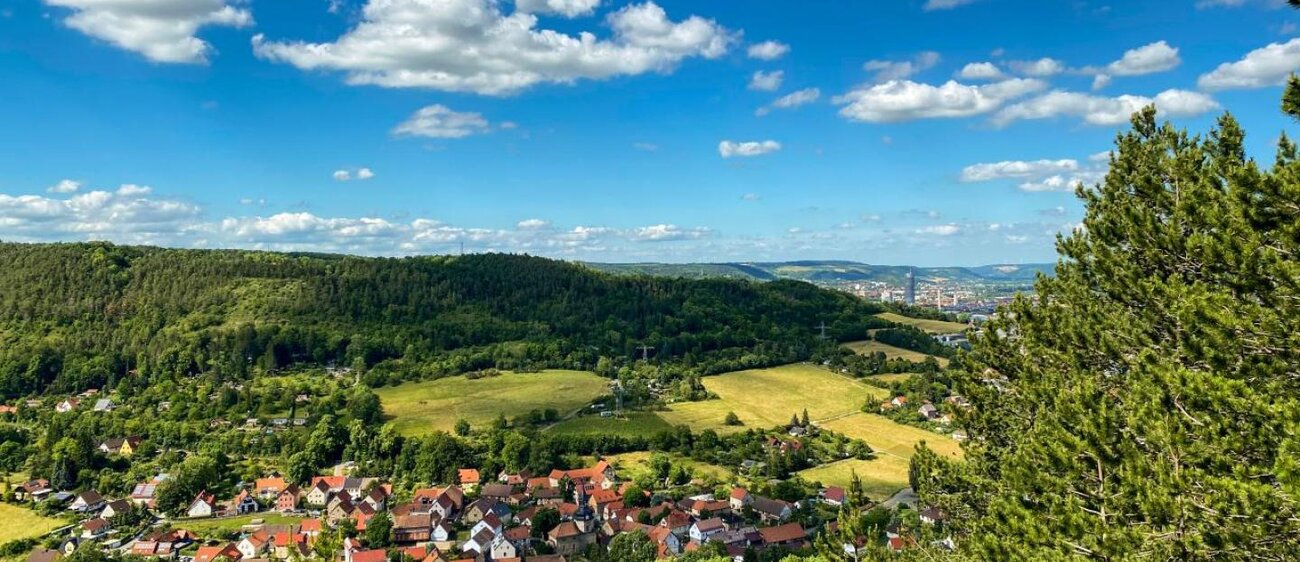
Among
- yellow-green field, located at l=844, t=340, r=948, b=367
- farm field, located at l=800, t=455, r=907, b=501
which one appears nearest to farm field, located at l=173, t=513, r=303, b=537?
farm field, located at l=800, t=455, r=907, b=501

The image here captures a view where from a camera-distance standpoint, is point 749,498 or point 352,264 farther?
point 352,264

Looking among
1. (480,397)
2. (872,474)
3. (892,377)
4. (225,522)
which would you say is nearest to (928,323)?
(892,377)

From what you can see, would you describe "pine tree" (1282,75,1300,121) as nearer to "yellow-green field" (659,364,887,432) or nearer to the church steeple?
the church steeple

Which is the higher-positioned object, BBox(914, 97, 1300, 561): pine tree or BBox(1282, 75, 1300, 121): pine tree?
BBox(1282, 75, 1300, 121): pine tree

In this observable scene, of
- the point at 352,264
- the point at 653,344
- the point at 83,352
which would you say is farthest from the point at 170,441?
the point at 352,264

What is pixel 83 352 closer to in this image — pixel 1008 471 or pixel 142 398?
pixel 142 398

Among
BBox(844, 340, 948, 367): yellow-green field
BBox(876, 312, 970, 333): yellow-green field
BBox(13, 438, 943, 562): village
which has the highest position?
BBox(876, 312, 970, 333): yellow-green field
